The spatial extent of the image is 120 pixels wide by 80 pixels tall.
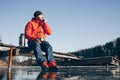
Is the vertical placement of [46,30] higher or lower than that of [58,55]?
higher

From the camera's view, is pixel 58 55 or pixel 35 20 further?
pixel 58 55

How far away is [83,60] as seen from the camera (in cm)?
1076

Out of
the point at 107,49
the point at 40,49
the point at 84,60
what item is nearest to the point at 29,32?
the point at 40,49

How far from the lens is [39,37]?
701 cm

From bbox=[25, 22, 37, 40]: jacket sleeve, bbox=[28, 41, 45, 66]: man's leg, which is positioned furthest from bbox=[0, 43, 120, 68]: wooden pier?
bbox=[28, 41, 45, 66]: man's leg

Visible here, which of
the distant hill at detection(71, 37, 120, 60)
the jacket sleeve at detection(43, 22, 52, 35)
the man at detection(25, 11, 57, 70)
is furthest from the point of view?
the distant hill at detection(71, 37, 120, 60)

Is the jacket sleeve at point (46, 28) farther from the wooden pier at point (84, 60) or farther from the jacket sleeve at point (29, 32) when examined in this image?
the wooden pier at point (84, 60)

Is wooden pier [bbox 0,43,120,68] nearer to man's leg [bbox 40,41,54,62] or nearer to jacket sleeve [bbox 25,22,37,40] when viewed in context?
man's leg [bbox 40,41,54,62]

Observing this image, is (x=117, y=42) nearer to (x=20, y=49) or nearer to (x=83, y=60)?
(x=83, y=60)

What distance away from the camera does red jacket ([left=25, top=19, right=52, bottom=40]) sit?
6758 millimetres

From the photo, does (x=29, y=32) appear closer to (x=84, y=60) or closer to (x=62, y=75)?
(x=62, y=75)

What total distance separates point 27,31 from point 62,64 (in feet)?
18.2

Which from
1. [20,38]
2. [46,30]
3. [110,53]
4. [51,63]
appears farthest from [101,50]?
[51,63]

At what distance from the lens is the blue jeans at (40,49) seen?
644cm
